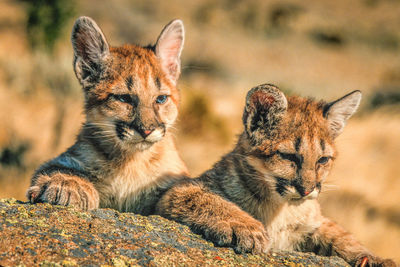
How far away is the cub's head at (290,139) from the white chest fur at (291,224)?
1.57 feet

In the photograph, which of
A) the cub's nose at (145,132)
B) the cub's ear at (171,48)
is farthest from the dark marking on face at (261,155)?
→ the cub's ear at (171,48)

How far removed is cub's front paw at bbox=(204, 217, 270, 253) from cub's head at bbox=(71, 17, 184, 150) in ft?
5.81

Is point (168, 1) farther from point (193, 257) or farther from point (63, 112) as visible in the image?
point (193, 257)

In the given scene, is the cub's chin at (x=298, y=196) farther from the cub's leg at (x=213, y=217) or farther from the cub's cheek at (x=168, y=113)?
the cub's cheek at (x=168, y=113)

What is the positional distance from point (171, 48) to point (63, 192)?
349cm

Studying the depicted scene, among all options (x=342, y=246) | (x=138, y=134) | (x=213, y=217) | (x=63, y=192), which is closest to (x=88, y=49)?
(x=138, y=134)

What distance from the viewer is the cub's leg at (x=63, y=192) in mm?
5473

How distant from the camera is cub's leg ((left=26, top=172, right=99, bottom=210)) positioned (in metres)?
5.47

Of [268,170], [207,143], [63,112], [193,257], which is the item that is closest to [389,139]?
[207,143]

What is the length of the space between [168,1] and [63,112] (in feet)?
75.9

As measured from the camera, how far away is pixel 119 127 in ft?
21.6

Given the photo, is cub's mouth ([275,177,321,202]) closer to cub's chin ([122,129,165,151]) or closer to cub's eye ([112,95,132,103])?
cub's chin ([122,129,165,151])

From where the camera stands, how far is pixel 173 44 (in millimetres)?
7984

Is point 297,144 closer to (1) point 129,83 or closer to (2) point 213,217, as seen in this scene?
(2) point 213,217
